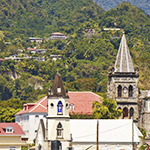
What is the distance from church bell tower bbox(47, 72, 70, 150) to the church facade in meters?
24.1

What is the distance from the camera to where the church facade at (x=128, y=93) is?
359 ft

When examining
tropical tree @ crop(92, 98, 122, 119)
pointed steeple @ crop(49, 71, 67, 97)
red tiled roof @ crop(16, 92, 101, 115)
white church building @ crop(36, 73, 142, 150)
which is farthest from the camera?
red tiled roof @ crop(16, 92, 101, 115)

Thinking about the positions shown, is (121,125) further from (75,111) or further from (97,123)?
(75,111)

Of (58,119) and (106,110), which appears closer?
(58,119)

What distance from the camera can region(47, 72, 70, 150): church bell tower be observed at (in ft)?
276

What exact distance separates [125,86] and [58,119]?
2884 cm

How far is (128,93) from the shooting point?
365ft

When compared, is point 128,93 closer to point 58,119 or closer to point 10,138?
point 10,138

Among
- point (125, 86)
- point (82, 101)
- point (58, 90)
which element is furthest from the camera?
point (82, 101)

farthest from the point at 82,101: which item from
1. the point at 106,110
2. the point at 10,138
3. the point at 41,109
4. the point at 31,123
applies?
the point at 10,138

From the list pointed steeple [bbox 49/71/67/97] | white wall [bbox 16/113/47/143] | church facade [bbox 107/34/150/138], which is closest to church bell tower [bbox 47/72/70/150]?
pointed steeple [bbox 49/71/67/97]

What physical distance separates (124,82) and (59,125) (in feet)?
94.7

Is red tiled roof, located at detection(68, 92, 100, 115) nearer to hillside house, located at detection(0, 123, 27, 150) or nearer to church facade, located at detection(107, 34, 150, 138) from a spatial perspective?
church facade, located at detection(107, 34, 150, 138)

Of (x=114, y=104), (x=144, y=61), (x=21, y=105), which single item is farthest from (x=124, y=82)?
(x=144, y=61)
